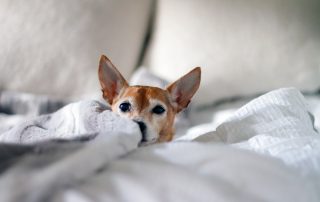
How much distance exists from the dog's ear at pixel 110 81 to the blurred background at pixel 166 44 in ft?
1.24

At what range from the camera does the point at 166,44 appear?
1369 mm

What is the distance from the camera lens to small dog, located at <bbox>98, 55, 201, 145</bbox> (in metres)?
0.85

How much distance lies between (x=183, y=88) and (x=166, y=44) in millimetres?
420

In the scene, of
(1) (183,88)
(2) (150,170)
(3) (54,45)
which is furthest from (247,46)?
(2) (150,170)

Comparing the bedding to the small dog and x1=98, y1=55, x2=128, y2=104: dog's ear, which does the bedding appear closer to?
the small dog

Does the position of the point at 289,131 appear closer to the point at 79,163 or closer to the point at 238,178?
the point at 238,178

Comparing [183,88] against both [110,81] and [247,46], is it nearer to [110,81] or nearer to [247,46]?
[110,81]

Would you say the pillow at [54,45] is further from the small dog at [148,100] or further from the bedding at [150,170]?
the bedding at [150,170]

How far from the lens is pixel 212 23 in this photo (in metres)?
1.30

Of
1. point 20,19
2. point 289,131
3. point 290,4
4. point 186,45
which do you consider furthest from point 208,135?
point 20,19

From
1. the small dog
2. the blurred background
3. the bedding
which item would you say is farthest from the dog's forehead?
the blurred background

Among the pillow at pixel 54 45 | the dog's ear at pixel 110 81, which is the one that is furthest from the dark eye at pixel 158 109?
the pillow at pixel 54 45

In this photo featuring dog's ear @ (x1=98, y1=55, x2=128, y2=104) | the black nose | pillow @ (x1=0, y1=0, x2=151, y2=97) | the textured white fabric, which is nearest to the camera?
the textured white fabric

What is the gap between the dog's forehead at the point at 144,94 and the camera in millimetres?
879
